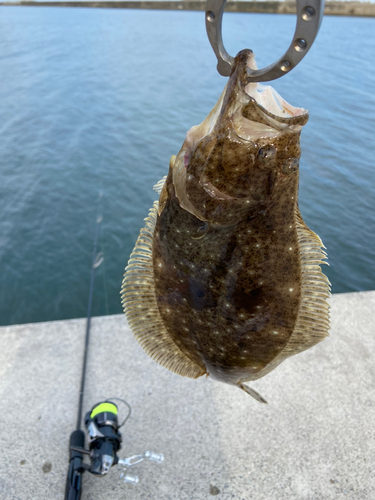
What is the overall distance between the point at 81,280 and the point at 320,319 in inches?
205

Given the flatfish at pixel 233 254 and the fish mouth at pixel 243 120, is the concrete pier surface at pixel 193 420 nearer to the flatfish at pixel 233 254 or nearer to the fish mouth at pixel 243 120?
the flatfish at pixel 233 254

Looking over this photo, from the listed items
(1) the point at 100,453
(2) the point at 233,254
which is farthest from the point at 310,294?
(1) the point at 100,453

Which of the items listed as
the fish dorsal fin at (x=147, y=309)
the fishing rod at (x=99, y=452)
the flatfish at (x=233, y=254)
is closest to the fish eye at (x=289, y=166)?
the flatfish at (x=233, y=254)

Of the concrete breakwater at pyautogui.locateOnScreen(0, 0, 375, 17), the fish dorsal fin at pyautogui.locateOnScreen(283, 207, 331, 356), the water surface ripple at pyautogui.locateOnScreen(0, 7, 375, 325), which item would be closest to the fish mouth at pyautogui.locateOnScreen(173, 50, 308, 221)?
the fish dorsal fin at pyautogui.locateOnScreen(283, 207, 331, 356)

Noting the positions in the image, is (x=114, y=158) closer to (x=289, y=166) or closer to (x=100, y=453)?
(x=100, y=453)

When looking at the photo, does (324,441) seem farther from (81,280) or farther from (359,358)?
(81,280)

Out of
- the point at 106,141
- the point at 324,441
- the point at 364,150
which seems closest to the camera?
the point at 324,441

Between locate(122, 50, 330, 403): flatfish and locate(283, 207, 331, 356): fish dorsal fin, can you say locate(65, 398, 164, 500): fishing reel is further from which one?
locate(283, 207, 331, 356): fish dorsal fin

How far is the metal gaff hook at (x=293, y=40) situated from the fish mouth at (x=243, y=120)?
51mm

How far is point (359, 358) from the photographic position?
3986mm

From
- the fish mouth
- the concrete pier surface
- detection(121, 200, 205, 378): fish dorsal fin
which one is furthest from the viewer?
the concrete pier surface

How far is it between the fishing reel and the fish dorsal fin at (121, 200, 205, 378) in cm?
100

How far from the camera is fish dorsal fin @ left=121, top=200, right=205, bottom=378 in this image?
209cm

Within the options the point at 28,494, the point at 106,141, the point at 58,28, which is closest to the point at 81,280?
the point at 28,494
